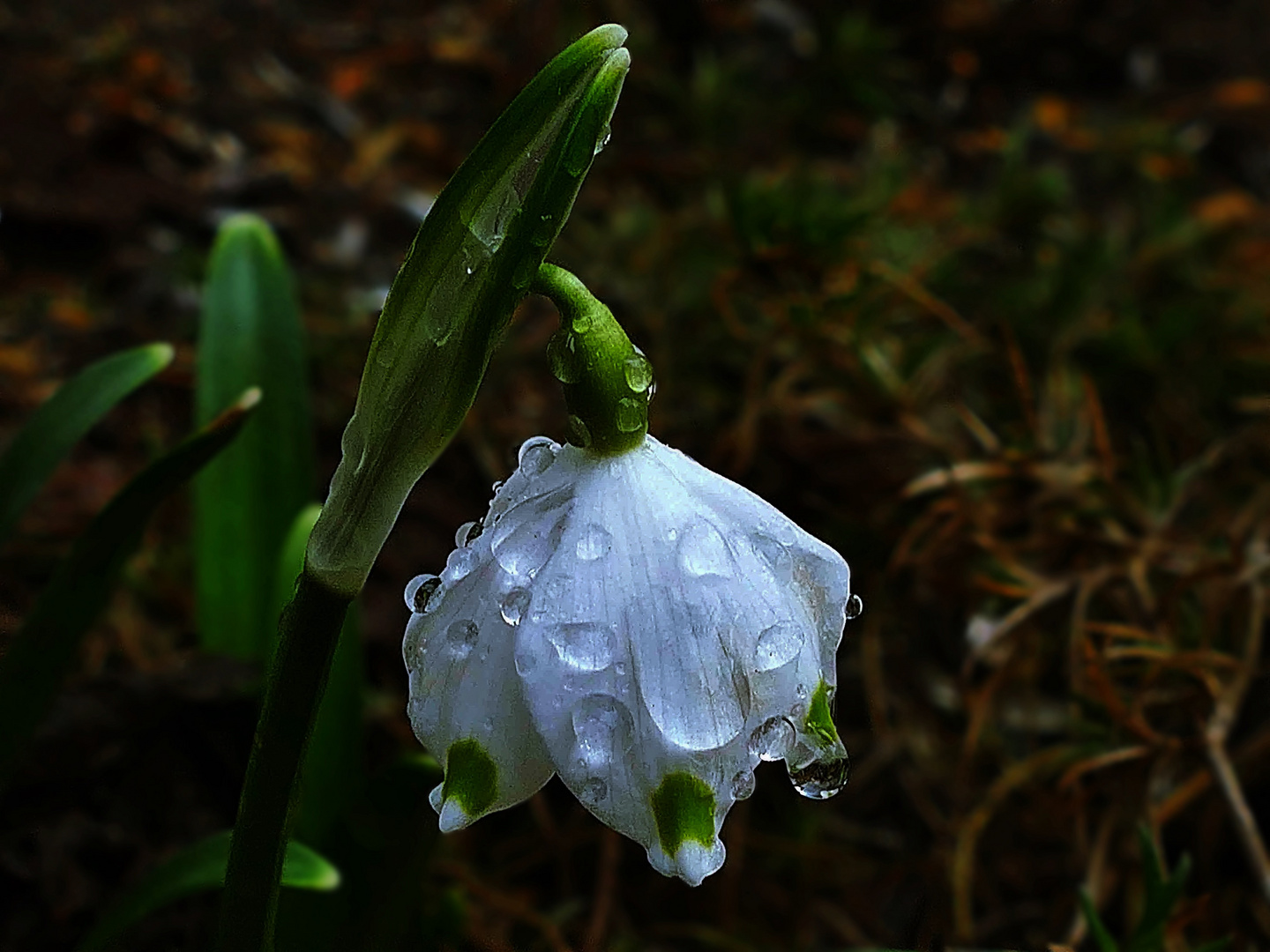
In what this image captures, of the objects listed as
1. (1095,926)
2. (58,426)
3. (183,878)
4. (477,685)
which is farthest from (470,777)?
(58,426)

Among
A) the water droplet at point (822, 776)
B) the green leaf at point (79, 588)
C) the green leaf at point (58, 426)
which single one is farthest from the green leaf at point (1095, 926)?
the green leaf at point (58, 426)

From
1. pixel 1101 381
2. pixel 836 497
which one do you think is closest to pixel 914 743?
pixel 836 497

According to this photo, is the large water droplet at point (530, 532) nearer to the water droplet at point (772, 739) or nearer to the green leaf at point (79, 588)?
the water droplet at point (772, 739)

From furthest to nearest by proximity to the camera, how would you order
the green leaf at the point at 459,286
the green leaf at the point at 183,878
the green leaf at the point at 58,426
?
the green leaf at the point at 58,426
the green leaf at the point at 183,878
the green leaf at the point at 459,286

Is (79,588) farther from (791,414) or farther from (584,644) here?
(791,414)

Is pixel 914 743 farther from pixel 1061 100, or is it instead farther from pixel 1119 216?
pixel 1061 100

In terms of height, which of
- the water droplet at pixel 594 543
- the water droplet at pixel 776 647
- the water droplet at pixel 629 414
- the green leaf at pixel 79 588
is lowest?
the green leaf at pixel 79 588

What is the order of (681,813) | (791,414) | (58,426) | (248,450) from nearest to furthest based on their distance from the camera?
1. (681,813)
2. (58,426)
3. (248,450)
4. (791,414)
